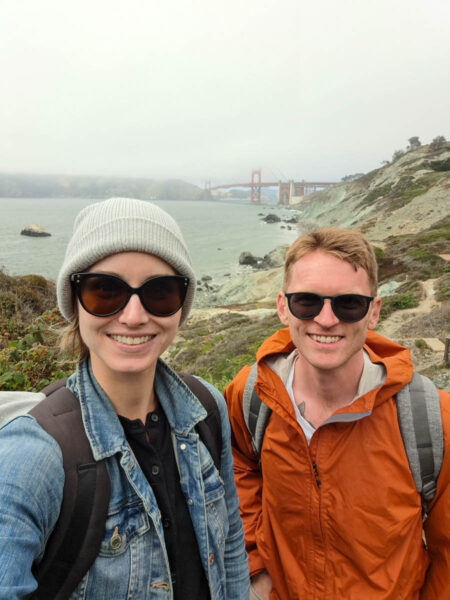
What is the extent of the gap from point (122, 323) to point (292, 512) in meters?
1.39

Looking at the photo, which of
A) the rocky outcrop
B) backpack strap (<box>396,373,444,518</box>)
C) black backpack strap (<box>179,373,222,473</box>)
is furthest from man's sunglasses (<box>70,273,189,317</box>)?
the rocky outcrop

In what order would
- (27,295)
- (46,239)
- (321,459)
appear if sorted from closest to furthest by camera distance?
1. (321,459)
2. (27,295)
3. (46,239)

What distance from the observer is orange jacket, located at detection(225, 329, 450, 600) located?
1649mm

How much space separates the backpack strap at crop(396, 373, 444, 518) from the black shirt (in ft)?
3.52

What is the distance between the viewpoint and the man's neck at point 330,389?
192cm

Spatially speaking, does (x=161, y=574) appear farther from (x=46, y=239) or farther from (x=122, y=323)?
(x=46, y=239)

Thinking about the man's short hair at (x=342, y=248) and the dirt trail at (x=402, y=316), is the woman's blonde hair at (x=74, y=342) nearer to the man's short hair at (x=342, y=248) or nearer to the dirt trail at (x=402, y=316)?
the man's short hair at (x=342, y=248)

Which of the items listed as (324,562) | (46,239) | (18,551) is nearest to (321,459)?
(324,562)

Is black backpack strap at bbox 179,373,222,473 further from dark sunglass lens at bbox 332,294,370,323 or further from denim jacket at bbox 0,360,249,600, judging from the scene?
dark sunglass lens at bbox 332,294,370,323

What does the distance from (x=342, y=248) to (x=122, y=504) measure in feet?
5.04

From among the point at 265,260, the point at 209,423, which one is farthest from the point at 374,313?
the point at 265,260

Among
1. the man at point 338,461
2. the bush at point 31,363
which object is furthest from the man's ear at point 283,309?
the bush at point 31,363

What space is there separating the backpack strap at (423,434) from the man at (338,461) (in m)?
0.03

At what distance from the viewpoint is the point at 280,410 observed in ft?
6.11
